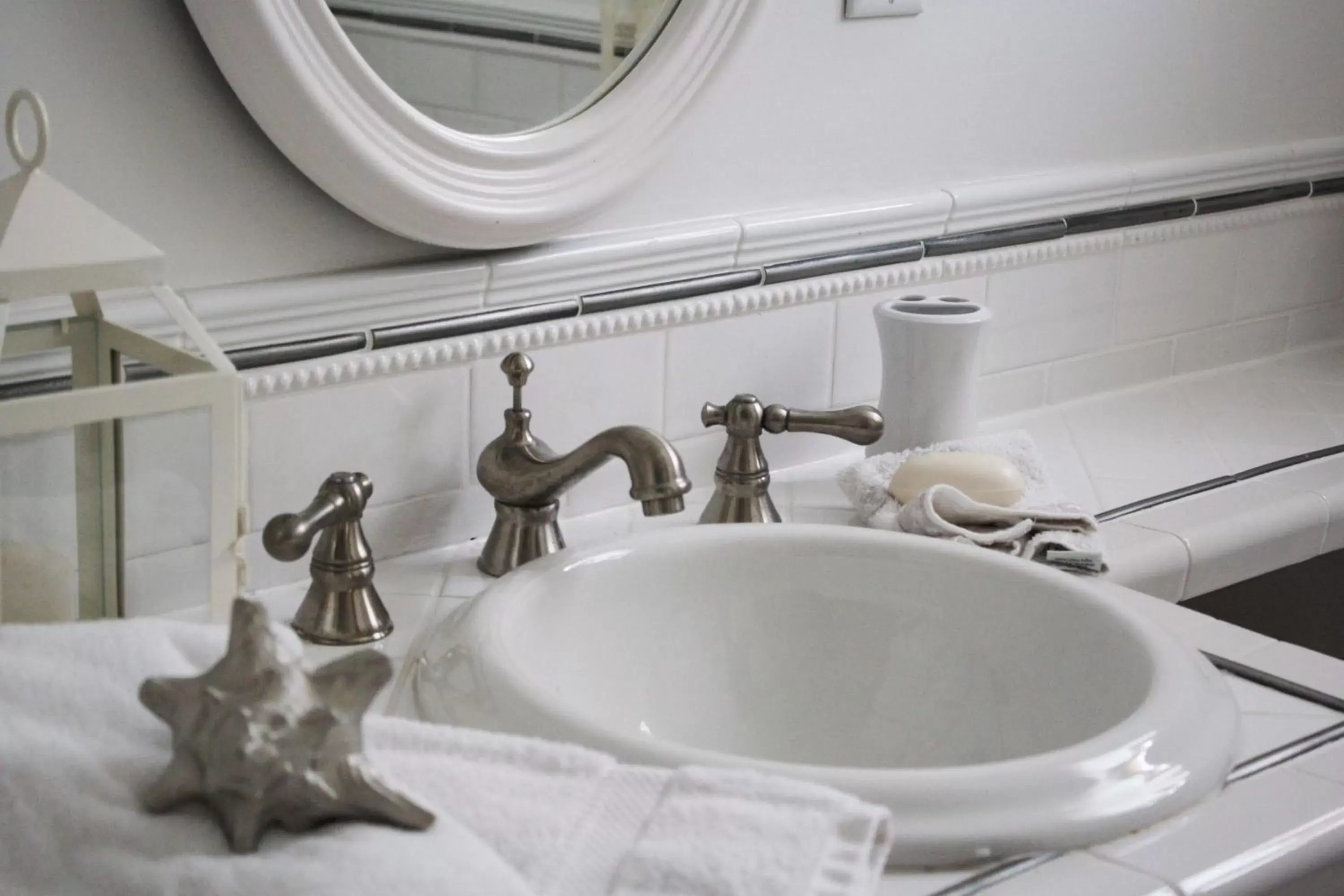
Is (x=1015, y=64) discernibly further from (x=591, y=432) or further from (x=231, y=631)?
(x=231, y=631)

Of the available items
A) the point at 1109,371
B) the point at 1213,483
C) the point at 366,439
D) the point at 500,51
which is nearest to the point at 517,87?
the point at 500,51

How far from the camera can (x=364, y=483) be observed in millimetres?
A: 936

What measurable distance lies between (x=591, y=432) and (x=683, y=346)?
11 cm

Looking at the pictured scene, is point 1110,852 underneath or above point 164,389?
underneath

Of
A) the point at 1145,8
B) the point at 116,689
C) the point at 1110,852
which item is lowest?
the point at 1110,852

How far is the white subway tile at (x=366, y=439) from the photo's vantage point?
102 cm

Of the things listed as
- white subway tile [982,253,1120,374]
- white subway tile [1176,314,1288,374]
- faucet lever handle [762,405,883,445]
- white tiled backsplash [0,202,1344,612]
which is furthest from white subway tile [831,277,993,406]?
white subway tile [1176,314,1288,374]

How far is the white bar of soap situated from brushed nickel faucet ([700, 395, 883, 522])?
48mm

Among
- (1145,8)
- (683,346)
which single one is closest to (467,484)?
(683,346)

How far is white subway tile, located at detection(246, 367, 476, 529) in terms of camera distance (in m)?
1.02

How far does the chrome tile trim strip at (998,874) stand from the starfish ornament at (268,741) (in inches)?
10.9

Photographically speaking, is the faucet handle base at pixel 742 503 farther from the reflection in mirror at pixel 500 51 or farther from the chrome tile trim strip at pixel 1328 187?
the chrome tile trim strip at pixel 1328 187

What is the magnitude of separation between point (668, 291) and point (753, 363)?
12 cm

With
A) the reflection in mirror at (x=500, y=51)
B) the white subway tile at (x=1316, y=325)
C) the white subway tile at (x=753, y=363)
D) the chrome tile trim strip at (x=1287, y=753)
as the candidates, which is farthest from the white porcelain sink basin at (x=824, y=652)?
the white subway tile at (x=1316, y=325)
